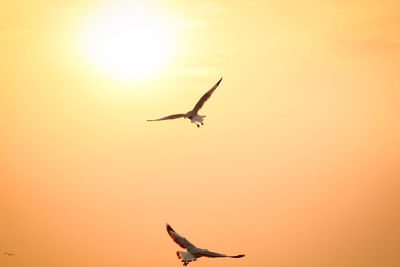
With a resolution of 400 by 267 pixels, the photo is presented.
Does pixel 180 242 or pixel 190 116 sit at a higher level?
pixel 190 116

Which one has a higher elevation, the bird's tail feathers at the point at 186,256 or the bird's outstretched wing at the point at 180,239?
the bird's outstretched wing at the point at 180,239

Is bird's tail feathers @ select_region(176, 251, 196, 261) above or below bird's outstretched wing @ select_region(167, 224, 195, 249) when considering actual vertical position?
below

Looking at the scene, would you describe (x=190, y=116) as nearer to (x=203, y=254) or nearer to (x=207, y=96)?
(x=207, y=96)

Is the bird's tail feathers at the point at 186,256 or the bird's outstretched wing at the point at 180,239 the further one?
the bird's outstretched wing at the point at 180,239

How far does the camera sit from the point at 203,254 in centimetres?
11056

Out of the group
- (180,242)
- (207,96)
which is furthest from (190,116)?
(180,242)

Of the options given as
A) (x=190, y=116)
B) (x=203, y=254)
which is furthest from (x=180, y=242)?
(x=190, y=116)

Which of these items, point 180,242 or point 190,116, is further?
point 190,116

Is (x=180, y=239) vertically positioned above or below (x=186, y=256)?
above

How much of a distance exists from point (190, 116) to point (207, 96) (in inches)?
151

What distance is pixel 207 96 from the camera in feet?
448

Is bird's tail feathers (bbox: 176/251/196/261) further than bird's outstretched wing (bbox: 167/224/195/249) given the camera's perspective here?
No

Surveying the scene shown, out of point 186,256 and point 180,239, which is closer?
point 186,256

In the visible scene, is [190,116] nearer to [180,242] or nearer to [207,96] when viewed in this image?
[207,96]
